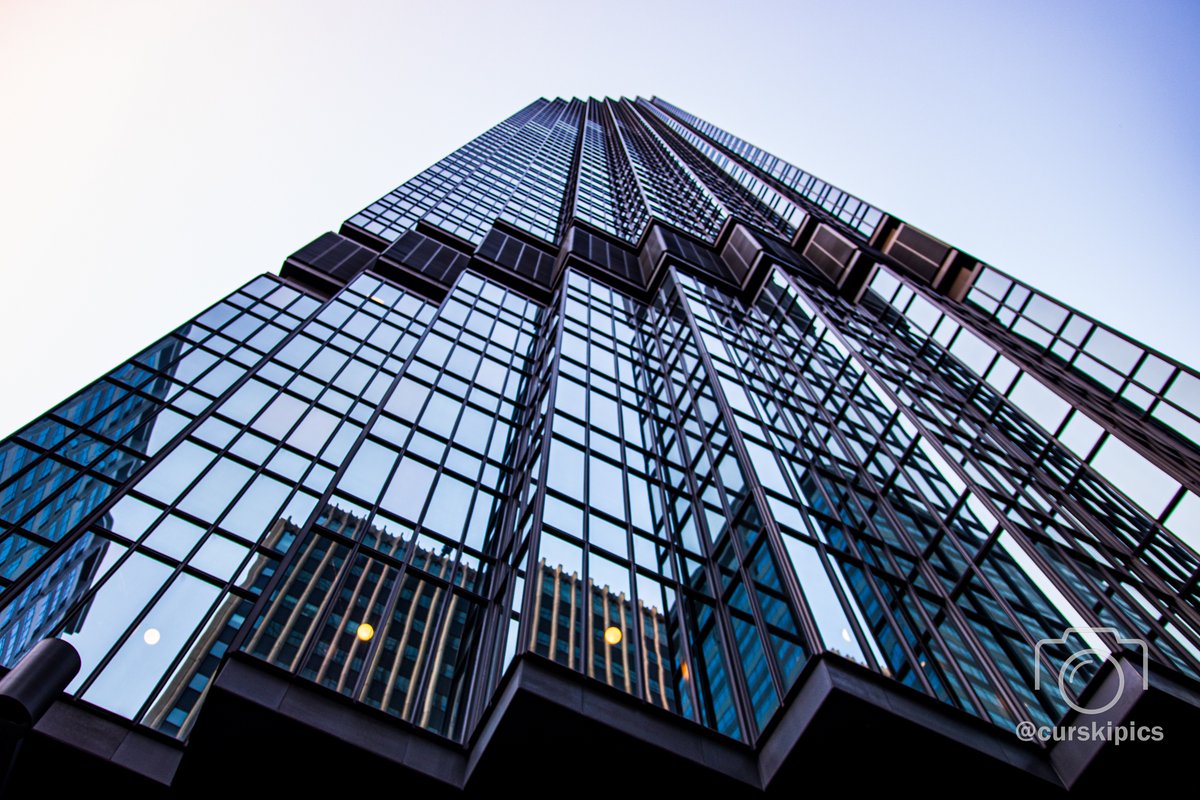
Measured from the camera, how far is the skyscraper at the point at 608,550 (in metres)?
10.3

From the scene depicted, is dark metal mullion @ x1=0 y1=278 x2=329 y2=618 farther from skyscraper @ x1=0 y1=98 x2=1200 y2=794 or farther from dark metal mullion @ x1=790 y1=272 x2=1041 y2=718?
dark metal mullion @ x1=790 y1=272 x2=1041 y2=718

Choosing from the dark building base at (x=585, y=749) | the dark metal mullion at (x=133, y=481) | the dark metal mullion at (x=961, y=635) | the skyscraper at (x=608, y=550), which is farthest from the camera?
the dark metal mullion at (x=961, y=635)

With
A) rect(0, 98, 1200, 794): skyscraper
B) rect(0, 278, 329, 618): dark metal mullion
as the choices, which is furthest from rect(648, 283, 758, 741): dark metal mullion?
rect(0, 278, 329, 618): dark metal mullion

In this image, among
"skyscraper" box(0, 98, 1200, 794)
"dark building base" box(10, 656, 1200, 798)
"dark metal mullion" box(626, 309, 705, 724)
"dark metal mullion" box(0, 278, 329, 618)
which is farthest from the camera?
"dark metal mullion" box(0, 278, 329, 618)

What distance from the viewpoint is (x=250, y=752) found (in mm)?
9703

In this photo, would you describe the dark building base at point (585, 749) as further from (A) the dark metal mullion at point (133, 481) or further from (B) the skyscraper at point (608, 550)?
(A) the dark metal mullion at point (133, 481)

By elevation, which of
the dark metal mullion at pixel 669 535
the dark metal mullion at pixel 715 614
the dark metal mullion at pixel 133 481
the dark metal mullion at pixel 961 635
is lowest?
the dark metal mullion at pixel 133 481

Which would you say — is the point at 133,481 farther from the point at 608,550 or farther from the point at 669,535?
the point at 669,535

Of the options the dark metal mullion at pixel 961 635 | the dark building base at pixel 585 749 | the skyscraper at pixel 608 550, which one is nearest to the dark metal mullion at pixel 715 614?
the skyscraper at pixel 608 550

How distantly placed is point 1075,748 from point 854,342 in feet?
67.3

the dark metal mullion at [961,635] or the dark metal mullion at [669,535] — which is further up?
the dark metal mullion at [961,635]

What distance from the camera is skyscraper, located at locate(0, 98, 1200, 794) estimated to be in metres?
10.3

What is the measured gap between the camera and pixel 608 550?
15.5 metres

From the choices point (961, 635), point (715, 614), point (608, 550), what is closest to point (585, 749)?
point (715, 614)
